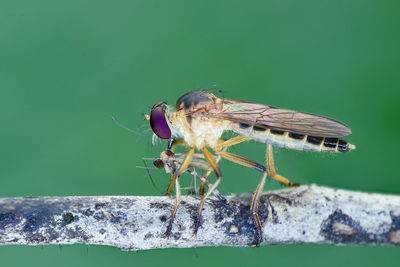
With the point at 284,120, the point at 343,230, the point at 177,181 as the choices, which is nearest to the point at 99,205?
the point at 177,181

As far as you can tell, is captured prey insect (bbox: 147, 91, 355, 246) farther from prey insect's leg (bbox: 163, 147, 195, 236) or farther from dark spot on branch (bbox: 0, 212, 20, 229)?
dark spot on branch (bbox: 0, 212, 20, 229)

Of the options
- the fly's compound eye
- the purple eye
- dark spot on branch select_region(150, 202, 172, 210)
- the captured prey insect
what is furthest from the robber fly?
dark spot on branch select_region(150, 202, 172, 210)

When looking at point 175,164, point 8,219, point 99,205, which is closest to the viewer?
point 8,219

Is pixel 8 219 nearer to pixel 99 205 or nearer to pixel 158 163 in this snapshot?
pixel 99 205

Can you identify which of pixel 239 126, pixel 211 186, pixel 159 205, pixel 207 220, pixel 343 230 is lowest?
pixel 343 230

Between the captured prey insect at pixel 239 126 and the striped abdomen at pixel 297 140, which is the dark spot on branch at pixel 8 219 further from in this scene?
the striped abdomen at pixel 297 140

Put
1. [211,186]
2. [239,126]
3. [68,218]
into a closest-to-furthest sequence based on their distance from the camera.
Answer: [68,218] → [211,186] → [239,126]

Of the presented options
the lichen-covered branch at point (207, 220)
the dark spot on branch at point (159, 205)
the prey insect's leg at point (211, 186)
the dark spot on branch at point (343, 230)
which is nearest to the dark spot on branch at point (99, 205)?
the lichen-covered branch at point (207, 220)
